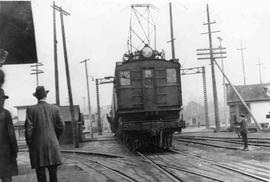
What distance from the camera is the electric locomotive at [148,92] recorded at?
16.0m

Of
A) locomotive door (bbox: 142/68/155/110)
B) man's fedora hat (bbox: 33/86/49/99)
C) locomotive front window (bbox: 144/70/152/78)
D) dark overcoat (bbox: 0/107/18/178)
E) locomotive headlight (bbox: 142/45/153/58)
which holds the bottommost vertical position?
dark overcoat (bbox: 0/107/18/178)

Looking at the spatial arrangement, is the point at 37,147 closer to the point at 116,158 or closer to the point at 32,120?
the point at 32,120

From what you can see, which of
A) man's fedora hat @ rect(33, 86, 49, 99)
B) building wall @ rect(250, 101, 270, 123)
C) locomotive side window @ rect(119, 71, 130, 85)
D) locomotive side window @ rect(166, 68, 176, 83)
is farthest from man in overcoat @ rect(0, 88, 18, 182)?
building wall @ rect(250, 101, 270, 123)

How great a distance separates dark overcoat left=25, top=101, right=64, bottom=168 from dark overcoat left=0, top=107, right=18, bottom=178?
1.77 feet

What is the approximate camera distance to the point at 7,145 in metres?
5.41

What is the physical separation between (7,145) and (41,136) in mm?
665

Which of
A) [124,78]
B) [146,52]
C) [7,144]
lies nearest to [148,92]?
[124,78]

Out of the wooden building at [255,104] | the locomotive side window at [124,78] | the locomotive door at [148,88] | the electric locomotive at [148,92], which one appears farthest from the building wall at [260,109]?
the locomotive side window at [124,78]

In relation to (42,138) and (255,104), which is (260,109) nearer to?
(255,104)

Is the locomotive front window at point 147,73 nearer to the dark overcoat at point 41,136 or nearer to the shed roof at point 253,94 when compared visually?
the dark overcoat at point 41,136

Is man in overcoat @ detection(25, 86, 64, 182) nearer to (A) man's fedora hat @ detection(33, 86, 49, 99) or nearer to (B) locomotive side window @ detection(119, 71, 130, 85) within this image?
(A) man's fedora hat @ detection(33, 86, 49, 99)

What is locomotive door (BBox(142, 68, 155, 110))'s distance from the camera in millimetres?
16125

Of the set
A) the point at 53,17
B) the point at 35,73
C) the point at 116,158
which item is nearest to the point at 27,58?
the point at 116,158

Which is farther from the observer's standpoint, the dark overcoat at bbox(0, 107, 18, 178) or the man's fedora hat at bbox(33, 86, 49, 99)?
the man's fedora hat at bbox(33, 86, 49, 99)
